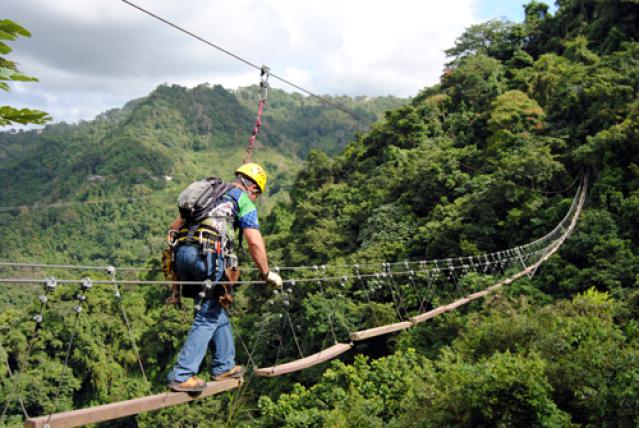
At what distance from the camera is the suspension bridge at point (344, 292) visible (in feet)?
7.82

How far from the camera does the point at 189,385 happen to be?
2.75m

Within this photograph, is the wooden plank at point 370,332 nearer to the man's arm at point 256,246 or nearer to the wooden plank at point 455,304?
the wooden plank at point 455,304

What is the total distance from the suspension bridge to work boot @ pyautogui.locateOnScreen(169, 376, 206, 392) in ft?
0.12

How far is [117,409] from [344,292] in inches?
597

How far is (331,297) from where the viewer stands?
17.2 metres

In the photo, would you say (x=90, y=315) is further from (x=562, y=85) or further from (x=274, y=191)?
(x=274, y=191)

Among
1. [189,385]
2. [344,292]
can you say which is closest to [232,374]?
[189,385]

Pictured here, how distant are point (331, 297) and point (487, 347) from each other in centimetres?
750

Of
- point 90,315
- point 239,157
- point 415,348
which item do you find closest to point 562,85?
point 415,348

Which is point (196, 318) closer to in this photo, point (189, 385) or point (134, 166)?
point (189, 385)

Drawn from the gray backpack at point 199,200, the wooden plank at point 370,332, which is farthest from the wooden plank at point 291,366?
the gray backpack at point 199,200

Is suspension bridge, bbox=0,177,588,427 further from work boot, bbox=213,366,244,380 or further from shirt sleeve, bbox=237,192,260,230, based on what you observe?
shirt sleeve, bbox=237,192,260,230

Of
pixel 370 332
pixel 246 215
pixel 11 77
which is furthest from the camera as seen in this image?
pixel 370 332

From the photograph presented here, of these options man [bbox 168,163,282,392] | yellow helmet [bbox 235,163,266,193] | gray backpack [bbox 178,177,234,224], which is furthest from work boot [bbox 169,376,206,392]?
yellow helmet [bbox 235,163,266,193]
